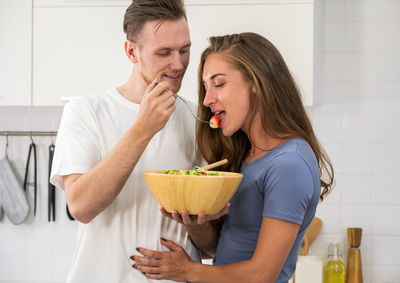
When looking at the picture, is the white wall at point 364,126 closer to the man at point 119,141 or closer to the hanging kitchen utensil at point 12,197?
the man at point 119,141

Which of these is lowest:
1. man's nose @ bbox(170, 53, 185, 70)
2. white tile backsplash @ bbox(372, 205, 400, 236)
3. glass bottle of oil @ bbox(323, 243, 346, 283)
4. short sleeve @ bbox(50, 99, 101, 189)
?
glass bottle of oil @ bbox(323, 243, 346, 283)

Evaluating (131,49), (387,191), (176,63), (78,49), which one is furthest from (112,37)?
(387,191)

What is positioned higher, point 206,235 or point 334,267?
point 206,235

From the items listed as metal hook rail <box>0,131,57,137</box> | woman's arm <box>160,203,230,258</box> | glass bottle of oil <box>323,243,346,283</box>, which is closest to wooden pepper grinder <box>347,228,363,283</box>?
glass bottle of oil <box>323,243,346,283</box>

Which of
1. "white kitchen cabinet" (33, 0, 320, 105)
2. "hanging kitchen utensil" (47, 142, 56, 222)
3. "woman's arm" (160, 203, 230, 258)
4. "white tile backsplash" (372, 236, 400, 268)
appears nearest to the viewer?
"woman's arm" (160, 203, 230, 258)

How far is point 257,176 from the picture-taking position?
133cm

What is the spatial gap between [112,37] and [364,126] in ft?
4.23

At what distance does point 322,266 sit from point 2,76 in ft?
5.51

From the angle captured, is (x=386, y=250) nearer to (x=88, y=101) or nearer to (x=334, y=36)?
(x=334, y=36)

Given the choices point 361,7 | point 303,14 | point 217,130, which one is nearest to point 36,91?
point 217,130

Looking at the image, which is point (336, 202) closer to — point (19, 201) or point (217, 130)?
point (217, 130)

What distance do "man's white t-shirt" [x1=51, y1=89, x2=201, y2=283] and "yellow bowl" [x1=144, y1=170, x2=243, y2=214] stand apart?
19 cm

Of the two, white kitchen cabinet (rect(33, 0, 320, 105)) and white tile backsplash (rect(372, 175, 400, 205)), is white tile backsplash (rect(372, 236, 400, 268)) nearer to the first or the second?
white tile backsplash (rect(372, 175, 400, 205))

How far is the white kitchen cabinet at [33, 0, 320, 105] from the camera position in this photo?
2.16 metres
